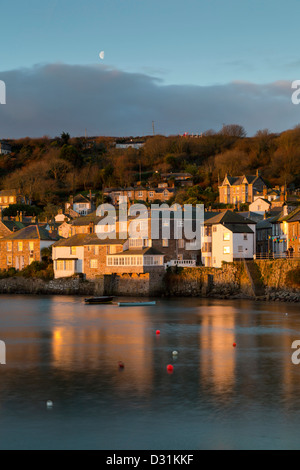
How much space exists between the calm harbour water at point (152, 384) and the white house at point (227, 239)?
1947cm

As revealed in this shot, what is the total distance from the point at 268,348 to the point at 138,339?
824 cm

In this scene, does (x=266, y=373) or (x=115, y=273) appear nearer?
(x=266, y=373)

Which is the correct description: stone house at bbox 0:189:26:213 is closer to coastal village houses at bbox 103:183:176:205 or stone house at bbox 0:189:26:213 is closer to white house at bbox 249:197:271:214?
coastal village houses at bbox 103:183:176:205

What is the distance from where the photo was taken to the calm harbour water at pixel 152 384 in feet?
63.1

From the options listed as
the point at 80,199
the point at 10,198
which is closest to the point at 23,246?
the point at 80,199

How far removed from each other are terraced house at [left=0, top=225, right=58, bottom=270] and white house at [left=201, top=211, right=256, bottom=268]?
2230cm

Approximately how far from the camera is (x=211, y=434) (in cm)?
1933

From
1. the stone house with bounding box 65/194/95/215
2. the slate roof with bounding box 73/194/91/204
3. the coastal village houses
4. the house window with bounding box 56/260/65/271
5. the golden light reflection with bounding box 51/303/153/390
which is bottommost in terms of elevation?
the golden light reflection with bounding box 51/303/153/390

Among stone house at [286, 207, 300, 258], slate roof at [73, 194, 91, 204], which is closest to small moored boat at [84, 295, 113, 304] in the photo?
stone house at [286, 207, 300, 258]

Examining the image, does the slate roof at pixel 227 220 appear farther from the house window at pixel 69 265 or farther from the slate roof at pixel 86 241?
the house window at pixel 69 265

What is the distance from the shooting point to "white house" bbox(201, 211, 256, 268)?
67625 millimetres

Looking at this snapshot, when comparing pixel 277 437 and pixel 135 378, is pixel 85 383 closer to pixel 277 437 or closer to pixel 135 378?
pixel 135 378

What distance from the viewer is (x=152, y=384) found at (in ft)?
84.8
